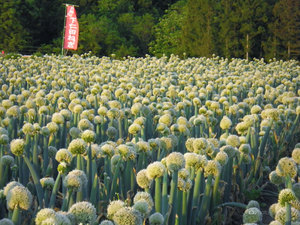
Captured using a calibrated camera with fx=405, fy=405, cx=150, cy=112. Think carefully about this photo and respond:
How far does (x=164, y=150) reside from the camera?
2.55 meters

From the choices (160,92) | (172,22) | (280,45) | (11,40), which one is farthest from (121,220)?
(172,22)

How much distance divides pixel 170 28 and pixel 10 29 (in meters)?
10.1

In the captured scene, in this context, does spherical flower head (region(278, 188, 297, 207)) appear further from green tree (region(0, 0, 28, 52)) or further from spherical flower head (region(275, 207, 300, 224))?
green tree (region(0, 0, 28, 52))

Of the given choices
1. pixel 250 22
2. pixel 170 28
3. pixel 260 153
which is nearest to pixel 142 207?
pixel 260 153

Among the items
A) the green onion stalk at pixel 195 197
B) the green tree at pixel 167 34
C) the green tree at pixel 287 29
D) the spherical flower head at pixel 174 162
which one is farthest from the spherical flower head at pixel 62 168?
the green tree at pixel 167 34

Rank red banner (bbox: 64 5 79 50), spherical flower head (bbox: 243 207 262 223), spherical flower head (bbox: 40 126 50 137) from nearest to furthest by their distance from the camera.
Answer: spherical flower head (bbox: 243 207 262 223)
spherical flower head (bbox: 40 126 50 137)
red banner (bbox: 64 5 79 50)

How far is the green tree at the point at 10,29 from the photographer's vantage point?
24281 mm

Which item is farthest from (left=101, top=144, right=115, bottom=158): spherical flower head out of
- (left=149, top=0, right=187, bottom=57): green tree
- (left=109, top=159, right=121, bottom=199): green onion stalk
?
(left=149, top=0, right=187, bottom=57): green tree

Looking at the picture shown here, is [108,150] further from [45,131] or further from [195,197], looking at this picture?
[45,131]

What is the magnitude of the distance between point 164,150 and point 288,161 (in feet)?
2.86

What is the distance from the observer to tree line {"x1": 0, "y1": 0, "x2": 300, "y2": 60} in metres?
15.4

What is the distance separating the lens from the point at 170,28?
26.7m

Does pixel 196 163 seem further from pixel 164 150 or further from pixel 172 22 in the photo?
pixel 172 22

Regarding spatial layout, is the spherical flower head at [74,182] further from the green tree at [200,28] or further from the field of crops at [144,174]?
the green tree at [200,28]
